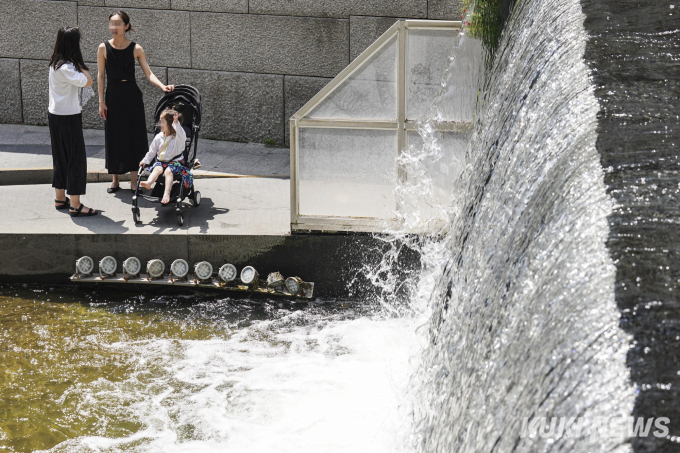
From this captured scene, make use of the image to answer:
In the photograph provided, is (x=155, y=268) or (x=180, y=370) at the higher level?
(x=155, y=268)

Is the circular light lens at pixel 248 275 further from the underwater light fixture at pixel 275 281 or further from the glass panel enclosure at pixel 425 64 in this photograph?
the glass panel enclosure at pixel 425 64

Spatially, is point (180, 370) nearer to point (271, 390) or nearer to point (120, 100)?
point (271, 390)

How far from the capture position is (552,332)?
6.53 feet

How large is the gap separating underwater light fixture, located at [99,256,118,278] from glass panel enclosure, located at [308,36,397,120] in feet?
Answer: 7.30

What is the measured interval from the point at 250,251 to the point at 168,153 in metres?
1.34

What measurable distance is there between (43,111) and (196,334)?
632cm

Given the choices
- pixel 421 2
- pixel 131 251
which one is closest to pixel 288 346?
pixel 131 251

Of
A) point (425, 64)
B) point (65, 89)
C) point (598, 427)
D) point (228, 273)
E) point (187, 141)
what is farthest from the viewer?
point (187, 141)

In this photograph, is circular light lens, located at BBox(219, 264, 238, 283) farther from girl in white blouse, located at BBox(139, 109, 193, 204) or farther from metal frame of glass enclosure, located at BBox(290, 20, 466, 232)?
girl in white blouse, located at BBox(139, 109, 193, 204)

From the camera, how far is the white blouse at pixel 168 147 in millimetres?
7312

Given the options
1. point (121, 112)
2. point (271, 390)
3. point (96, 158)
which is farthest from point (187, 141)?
point (271, 390)

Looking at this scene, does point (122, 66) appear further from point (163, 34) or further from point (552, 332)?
point (552, 332)

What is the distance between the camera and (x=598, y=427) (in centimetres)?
159

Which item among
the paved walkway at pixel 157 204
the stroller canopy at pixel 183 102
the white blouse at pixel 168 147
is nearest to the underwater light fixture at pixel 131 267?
the paved walkway at pixel 157 204
